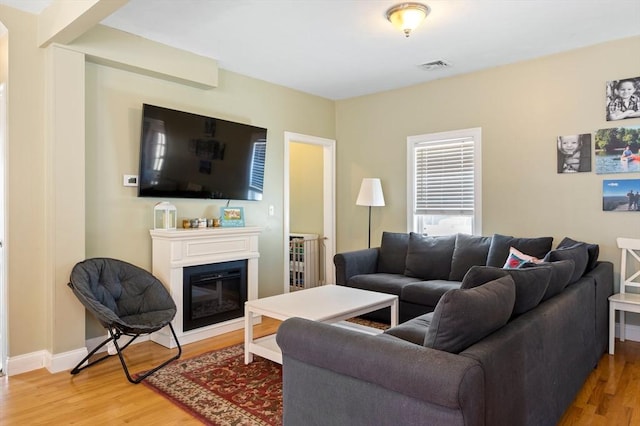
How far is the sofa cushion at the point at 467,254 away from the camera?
13.2 feet

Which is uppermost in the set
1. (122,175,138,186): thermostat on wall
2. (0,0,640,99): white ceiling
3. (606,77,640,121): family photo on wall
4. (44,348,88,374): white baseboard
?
(0,0,640,99): white ceiling

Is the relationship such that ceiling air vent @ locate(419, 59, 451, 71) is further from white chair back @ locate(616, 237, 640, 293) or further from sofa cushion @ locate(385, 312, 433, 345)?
sofa cushion @ locate(385, 312, 433, 345)

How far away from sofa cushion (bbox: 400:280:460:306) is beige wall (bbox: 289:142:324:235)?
2213 mm

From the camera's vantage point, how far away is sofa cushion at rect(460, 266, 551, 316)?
191 centimetres

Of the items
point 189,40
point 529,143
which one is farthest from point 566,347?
point 189,40

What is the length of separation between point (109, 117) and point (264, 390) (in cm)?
262

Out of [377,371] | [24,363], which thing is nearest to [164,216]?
[24,363]

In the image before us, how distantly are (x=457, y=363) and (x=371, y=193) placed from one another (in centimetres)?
372

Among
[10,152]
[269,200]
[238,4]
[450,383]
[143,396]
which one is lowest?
[143,396]

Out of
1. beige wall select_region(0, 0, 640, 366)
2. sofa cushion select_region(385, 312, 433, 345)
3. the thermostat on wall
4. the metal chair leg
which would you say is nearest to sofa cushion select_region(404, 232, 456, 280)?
beige wall select_region(0, 0, 640, 366)

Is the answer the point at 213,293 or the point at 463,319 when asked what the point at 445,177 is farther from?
the point at 463,319

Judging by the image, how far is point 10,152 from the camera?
2.96 meters

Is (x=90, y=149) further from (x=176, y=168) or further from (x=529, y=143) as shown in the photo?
(x=529, y=143)

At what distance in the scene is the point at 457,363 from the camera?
4.45 feet
